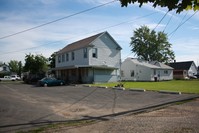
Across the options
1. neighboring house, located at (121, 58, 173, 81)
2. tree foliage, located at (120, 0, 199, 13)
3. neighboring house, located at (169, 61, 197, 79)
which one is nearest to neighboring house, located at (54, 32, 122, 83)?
neighboring house, located at (121, 58, 173, 81)

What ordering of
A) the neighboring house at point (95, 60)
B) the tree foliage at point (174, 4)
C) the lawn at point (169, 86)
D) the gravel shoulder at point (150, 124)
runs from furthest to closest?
1. the neighboring house at point (95, 60)
2. the lawn at point (169, 86)
3. the gravel shoulder at point (150, 124)
4. the tree foliage at point (174, 4)

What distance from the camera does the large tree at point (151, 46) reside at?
80.8m

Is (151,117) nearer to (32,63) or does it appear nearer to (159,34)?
(32,63)

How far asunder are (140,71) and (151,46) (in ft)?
94.4

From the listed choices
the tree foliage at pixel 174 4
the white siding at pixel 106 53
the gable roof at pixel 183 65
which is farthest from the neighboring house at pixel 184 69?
the tree foliage at pixel 174 4

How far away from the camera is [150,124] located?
962 centimetres

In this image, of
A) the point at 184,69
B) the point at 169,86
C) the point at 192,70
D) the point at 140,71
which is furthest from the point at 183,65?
the point at 169,86

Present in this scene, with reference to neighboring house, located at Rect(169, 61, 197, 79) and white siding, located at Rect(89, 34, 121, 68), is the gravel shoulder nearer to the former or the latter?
white siding, located at Rect(89, 34, 121, 68)

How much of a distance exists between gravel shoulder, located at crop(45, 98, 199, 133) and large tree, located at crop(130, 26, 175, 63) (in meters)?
70.2

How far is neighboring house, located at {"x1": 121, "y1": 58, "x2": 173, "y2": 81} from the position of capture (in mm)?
53372

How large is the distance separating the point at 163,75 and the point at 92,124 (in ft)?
168

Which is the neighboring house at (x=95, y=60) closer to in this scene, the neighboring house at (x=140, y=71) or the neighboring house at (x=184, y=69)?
the neighboring house at (x=140, y=71)

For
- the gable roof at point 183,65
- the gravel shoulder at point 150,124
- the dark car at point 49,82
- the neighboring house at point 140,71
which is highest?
the gable roof at point 183,65

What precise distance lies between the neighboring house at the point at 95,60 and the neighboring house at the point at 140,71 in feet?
30.5
